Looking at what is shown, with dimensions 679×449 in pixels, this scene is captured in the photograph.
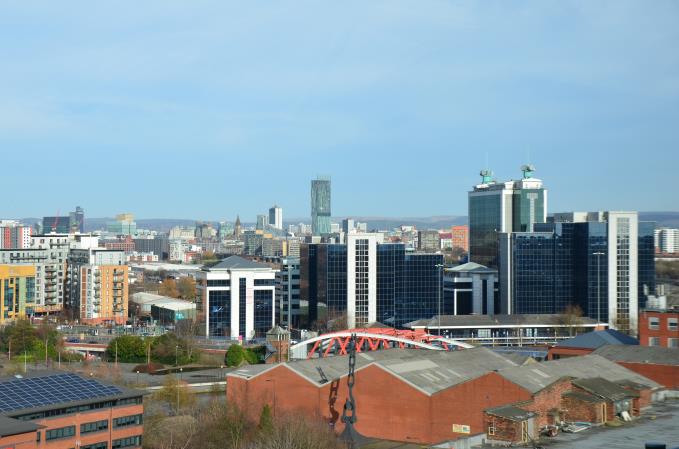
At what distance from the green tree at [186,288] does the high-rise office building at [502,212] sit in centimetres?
3838

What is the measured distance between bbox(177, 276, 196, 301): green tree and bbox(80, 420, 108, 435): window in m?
83.7

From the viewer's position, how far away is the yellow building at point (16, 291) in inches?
3472

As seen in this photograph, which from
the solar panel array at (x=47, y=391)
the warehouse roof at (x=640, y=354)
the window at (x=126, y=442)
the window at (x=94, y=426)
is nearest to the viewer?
the solar panel array at (x=47, y=391)

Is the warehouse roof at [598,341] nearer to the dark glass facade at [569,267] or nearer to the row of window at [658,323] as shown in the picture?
the row of window at [658,323]

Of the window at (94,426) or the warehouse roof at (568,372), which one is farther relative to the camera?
the warehouse roof at (568,372)

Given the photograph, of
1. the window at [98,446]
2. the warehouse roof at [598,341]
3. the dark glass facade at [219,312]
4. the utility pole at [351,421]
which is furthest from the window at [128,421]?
the dark glass facade at [219,312]

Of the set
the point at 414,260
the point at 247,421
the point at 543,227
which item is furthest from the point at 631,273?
the point at 247,421

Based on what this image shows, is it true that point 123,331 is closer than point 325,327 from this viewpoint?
No

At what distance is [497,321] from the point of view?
2970 inches

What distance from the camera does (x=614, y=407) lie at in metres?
36.2

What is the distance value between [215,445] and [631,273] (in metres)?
51.2

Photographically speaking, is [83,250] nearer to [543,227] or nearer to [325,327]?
[325,327]

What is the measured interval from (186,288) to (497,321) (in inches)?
2417

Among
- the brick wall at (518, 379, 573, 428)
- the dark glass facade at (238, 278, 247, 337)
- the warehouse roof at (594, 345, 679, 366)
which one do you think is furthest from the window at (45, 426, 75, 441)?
the dark glass facade at (238, 278, 247, 337)
